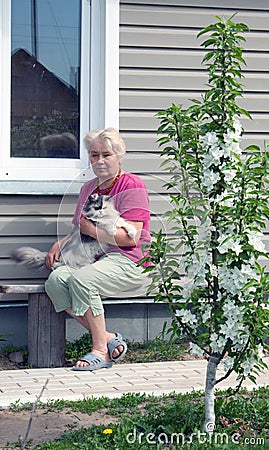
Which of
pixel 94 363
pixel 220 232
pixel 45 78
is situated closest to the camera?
pixel 220 232

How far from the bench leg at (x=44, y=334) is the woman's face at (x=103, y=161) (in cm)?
90

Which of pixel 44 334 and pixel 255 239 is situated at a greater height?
pixel 255 239

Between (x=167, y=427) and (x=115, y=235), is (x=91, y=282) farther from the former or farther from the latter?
(x=167, y=427)

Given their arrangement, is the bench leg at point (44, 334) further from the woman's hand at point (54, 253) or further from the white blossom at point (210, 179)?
the white blossom at point (210, 179)

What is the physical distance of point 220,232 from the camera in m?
4.04

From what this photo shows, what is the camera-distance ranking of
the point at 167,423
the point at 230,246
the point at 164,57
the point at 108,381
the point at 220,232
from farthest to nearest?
the point at 164,57 < the point at 108,381 < the point at 167,423 < the point at 220,232 < the point at 230,246

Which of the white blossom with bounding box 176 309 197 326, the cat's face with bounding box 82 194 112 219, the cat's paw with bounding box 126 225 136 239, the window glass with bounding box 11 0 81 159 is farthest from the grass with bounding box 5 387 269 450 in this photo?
the window glass with bounding box 11 0 81 159

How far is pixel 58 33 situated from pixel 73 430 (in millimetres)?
3244

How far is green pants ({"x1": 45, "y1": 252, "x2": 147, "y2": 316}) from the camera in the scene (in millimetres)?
5863

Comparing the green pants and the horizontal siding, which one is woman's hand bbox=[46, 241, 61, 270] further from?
the horizontal siding

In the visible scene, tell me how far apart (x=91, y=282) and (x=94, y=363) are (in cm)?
52

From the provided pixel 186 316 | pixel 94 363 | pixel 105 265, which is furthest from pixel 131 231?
pixel 186 316

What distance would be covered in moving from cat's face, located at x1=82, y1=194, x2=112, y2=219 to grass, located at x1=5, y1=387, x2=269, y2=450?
1.50 meters

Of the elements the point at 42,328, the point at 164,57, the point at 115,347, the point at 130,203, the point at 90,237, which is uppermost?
the point at 164,57
